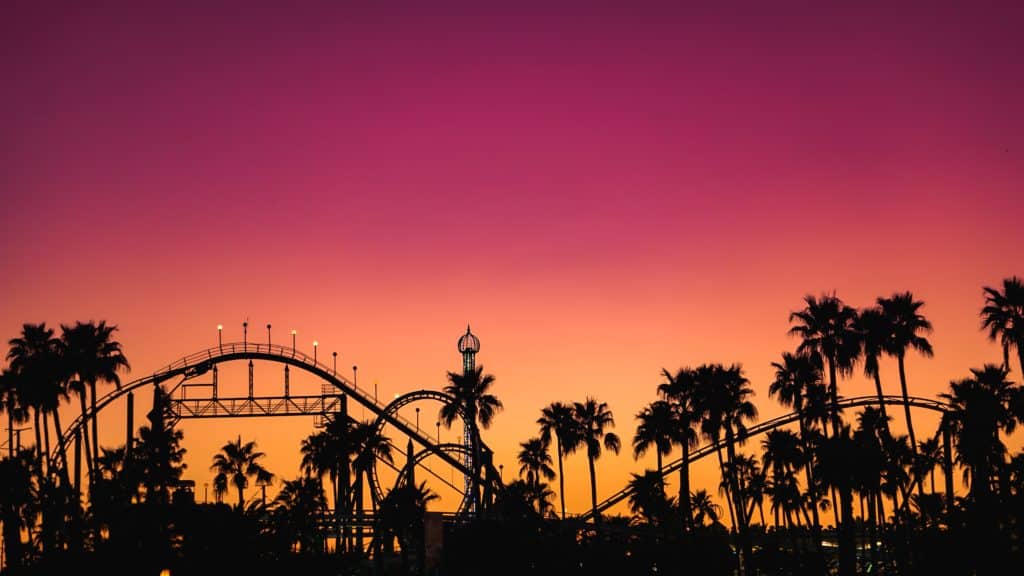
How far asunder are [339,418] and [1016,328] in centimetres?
4307

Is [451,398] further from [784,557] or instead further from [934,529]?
[934,529]

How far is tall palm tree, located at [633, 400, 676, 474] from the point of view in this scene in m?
77.4

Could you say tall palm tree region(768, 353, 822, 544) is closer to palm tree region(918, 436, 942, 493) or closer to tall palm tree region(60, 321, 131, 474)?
palm tree region(918, 436, 942, 493)

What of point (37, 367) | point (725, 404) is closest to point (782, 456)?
point (725, 404)

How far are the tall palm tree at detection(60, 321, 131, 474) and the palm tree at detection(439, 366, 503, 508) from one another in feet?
72.1

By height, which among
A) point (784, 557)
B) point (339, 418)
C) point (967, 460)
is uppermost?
point (339, 418)

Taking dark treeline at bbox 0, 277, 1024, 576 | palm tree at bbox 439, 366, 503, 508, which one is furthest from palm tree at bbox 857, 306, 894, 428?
palm tree at bbox 439, 366, 503, 508

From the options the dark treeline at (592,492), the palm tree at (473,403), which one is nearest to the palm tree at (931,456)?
the dark treeline at (592,492)

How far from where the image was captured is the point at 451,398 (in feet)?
265

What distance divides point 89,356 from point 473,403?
25.8 meters

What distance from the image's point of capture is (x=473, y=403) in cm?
7981

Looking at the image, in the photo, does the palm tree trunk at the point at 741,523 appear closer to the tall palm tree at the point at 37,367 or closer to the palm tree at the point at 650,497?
the palm tree at the point at 650,497

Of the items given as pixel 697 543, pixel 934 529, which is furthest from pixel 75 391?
pixel 934 529

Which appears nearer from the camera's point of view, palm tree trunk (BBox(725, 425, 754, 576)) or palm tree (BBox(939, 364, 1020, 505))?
palm tree (BBox(939, 364, 1020, 505))
